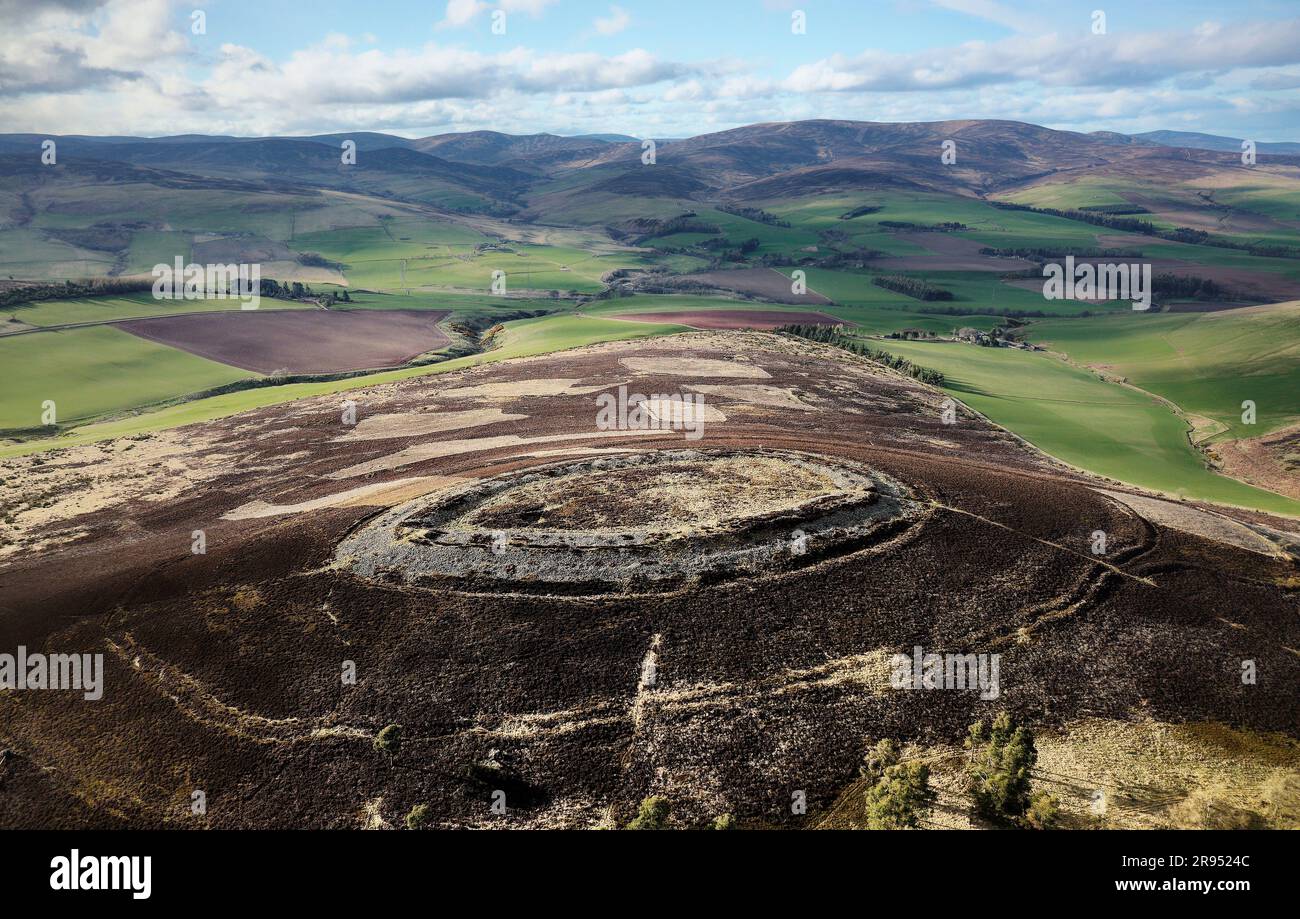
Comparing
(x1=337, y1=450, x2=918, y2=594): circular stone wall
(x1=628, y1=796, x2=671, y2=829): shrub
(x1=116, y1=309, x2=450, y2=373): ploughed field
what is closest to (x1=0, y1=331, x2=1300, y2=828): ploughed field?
(x1=337, y1=450, x2=918, y2=594): circular stone wall

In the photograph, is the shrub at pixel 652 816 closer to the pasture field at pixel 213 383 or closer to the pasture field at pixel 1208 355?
the pasture field at pixel 213 383

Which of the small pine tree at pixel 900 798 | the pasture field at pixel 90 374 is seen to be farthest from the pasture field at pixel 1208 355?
the pasture field at pixel 90 374

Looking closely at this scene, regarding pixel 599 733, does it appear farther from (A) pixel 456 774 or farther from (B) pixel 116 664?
(B) pixel 116 664

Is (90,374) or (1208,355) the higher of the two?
(90,374)

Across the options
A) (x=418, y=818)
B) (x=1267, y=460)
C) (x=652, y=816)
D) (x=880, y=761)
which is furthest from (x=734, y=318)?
(x=418, y=818)

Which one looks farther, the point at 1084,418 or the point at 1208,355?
the point at 1208,355

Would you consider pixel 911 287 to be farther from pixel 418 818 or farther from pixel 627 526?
pixel 418 818

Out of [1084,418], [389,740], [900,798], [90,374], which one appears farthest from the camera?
[90,374]
